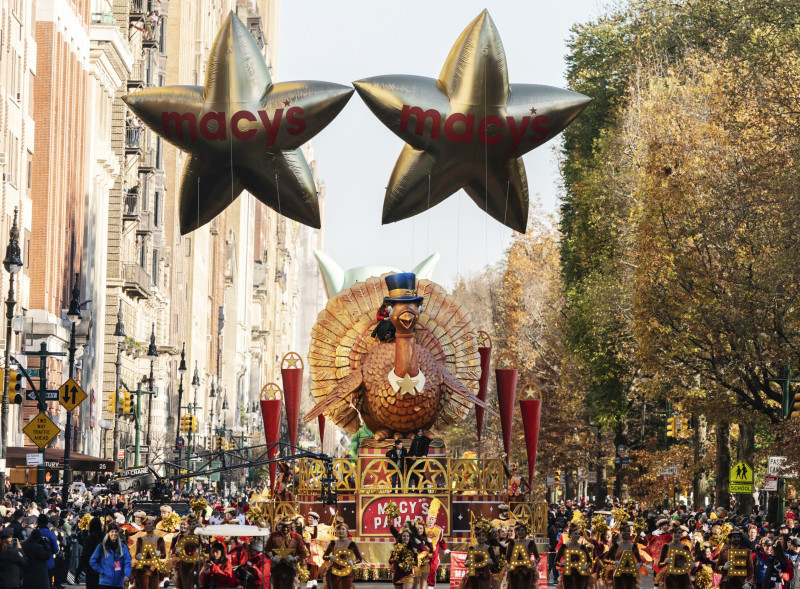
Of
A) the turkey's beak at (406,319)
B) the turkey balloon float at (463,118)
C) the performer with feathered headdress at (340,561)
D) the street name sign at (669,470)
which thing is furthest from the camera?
the street name sign at (669,470)

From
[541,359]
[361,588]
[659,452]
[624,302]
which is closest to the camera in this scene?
[361,588]

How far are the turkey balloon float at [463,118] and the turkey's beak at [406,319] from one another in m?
1.74

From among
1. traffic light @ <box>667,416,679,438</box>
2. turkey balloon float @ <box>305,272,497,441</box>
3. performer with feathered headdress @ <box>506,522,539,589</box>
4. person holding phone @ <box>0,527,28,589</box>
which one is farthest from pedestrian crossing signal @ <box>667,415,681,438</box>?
person holding phone @ <box>0,527,28,589</box>

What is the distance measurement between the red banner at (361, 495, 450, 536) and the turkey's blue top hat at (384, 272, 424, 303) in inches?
132

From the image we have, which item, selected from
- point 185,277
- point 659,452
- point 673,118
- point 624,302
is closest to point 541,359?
point 659,452

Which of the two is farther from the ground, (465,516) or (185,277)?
(185,277)

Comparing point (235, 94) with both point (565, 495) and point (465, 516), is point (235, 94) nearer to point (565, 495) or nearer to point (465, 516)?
point (465, 516)

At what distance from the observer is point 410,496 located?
87.1 feet

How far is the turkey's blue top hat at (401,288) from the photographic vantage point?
27516 mm

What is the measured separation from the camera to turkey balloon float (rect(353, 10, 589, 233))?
2628 centimetres

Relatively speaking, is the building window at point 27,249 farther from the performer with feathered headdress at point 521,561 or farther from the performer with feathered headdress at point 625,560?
A: the performer with feathered headdress at point 521,561

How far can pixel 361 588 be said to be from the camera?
84.2ft

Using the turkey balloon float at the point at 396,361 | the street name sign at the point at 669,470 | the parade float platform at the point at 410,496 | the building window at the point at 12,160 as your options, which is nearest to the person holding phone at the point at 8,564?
the parade float platform at the point at 410,496

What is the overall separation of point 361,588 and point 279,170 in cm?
688
